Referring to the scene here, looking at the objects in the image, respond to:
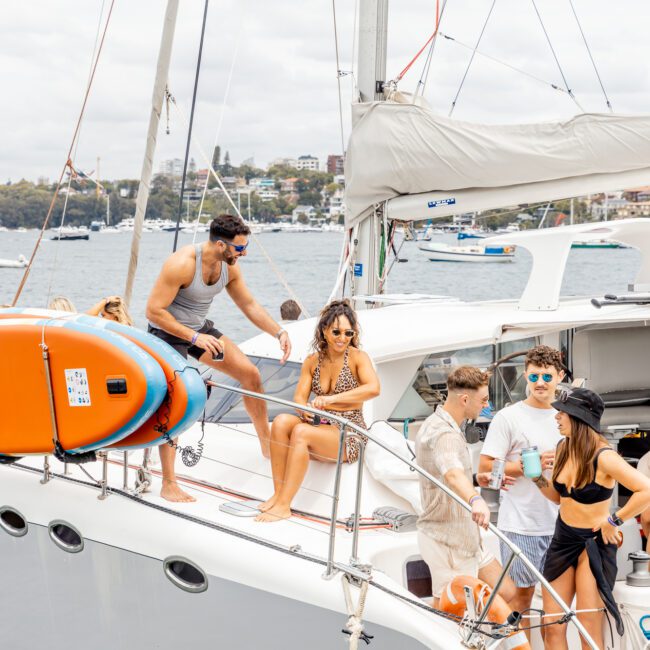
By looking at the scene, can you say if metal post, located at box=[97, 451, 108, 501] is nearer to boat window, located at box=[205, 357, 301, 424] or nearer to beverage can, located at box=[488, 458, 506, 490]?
boat window, located at box=[205, 357, 301, 424]

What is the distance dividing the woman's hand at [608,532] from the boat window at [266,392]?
6.72 ft

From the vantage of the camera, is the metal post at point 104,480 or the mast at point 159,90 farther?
the mast at point 159,90

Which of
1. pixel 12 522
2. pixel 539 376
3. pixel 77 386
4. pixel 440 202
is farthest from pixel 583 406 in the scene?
pixel 440 202

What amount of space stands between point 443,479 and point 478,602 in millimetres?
489

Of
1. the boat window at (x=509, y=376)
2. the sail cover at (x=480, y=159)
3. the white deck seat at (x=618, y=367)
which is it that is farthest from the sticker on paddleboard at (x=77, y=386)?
the sail cover at (x=480, y=159)

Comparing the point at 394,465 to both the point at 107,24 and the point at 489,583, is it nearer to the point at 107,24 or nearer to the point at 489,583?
the point at 489,583

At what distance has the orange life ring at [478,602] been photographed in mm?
4312

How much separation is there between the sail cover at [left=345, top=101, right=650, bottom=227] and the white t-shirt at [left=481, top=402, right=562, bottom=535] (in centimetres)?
270

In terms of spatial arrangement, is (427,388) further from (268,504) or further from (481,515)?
(481,515)

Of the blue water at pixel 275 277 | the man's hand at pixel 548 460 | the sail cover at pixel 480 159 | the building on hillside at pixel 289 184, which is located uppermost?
the sail cover at pixel 480 159

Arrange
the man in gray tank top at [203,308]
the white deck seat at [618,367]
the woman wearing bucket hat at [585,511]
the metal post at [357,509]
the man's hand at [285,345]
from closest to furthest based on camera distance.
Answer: the woman wearing bucket hat at [585,511] < the metal post at [357,509] < the man in gray tank top at [203,308] < the man's hand at [285,345] < the white deck seat at [618,367]

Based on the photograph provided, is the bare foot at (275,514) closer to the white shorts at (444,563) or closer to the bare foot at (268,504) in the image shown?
the bare foot at (268,504)

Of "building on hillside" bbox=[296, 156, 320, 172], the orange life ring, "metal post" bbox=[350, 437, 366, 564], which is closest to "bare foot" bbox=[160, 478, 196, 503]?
"metal post" bbox=[350, 437, 366, 564]

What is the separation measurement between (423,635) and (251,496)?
4.35ft
